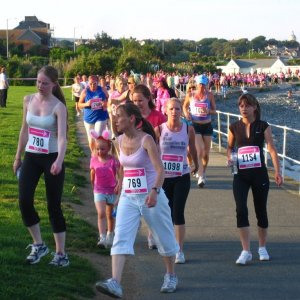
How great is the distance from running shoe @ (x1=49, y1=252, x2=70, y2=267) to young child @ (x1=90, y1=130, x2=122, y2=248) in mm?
1183

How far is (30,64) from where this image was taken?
265 ft

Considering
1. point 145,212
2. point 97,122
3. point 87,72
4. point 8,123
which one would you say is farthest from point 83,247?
point 87,72

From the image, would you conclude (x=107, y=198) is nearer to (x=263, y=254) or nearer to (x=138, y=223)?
(x=263, y=254)

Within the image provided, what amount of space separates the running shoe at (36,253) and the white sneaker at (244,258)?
2.02 m

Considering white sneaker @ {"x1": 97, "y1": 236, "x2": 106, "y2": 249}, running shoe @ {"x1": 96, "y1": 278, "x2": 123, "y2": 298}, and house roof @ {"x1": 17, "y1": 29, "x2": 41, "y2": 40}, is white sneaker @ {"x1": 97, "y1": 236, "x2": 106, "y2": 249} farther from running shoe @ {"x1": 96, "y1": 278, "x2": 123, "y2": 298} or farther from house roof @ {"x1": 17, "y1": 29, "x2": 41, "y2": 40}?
house roof @ {"x1": 17, "y1": 29, "x2": 41, "y2": 40}

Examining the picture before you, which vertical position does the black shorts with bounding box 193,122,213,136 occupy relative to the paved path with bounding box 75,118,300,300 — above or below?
above

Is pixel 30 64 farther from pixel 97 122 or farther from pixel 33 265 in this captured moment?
pixel 33 265

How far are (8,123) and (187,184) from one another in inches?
772

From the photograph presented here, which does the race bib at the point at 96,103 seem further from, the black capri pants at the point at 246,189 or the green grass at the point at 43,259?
the black capri pants at the point at 246,189

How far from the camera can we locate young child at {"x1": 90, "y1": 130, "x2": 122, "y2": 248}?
9172 mm

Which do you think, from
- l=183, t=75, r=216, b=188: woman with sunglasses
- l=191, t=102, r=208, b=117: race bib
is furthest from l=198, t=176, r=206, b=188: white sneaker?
l=191, t=102, r=208, b=117: race bib

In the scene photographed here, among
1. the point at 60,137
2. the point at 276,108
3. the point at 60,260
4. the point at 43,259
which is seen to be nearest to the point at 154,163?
the point at 60,137

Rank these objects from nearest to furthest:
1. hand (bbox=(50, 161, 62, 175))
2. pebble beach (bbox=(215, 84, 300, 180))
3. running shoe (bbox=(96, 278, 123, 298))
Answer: running shoe (bbox=(96, 278, 123, 298))
hand (bbox=(50, 161, 62, 175))
pebble beach (bbox=(215, 84, 300, 180))

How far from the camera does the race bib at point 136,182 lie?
6.95 m
